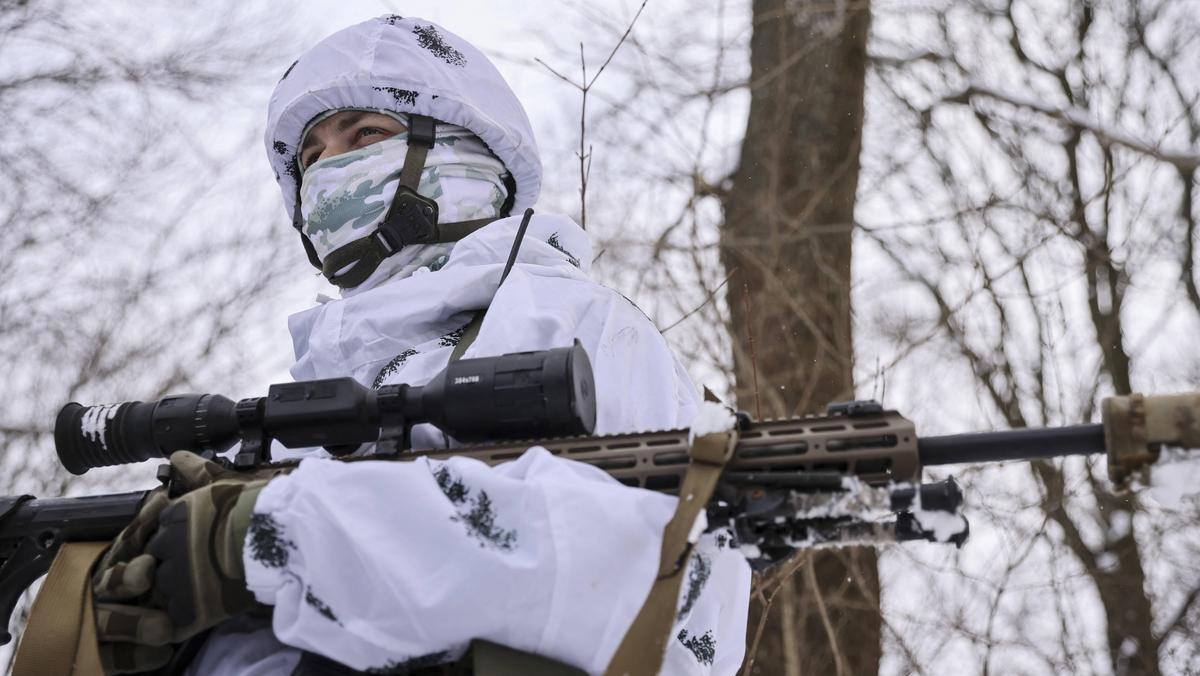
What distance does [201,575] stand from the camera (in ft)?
6.44

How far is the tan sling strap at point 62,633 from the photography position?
2.02 m

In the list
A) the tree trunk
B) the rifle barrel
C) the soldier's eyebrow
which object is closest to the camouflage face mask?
the soldier's eyebrow

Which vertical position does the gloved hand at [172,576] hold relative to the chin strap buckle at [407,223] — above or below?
below

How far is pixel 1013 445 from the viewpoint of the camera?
1875 millimetres

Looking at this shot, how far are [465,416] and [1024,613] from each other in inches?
160

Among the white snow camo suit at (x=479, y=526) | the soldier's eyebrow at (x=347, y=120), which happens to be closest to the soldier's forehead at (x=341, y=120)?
the soldier's eyebrow at (x=347, y=120)

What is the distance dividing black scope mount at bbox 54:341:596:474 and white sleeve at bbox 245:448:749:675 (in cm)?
20

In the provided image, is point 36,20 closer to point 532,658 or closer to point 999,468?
point 999,468

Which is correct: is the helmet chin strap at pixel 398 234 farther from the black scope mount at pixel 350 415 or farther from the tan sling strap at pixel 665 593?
the tan sling strap at pixel 665 593

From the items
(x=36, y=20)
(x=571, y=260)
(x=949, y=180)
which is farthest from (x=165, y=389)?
(x=571, y=260)

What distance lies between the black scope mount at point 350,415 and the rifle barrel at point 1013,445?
0.57m

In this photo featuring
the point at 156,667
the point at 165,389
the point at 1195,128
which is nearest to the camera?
the point at 156,667

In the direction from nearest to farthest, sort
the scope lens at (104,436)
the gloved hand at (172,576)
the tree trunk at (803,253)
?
the gloved hand at (172,576)
the scope lens at (104,436)
the tree trunk at (803,253)

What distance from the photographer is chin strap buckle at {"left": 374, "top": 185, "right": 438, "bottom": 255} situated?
116 inches
